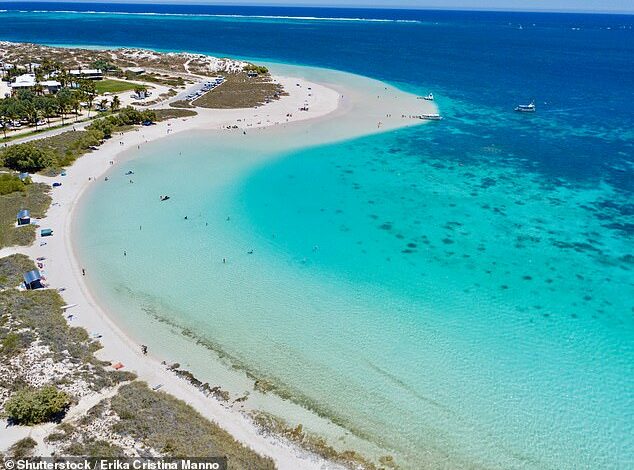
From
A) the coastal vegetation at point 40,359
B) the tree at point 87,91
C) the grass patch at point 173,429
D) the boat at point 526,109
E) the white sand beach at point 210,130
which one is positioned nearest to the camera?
the grass patch at point 173,429

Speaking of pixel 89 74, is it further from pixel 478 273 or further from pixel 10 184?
pixel 478 273

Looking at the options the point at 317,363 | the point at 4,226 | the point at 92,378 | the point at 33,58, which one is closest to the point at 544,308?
the point at 317,363

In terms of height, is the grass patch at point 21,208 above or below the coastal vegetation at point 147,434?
above

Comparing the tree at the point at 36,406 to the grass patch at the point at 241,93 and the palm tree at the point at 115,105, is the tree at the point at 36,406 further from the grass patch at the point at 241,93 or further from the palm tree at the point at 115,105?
the grass patch at the point at 241,93

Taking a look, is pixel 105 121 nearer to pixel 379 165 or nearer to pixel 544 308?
pixel 379 165

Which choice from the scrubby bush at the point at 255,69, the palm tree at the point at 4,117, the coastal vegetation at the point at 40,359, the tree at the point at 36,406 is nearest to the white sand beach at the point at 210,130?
the coastal vegetation at the point at 40,359
